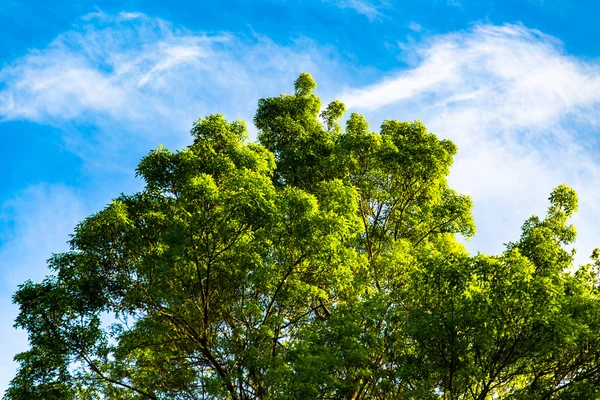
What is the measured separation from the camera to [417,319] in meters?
10.6

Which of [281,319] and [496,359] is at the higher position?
[281,319]

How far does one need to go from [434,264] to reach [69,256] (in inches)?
352

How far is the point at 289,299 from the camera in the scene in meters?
13.9

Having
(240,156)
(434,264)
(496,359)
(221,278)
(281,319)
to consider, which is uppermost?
(240,156)

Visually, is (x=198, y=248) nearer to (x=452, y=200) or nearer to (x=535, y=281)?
(x=535, y=281)

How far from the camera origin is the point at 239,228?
11.6 meters

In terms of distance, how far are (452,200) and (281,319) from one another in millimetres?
7438

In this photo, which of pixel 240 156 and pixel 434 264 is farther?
pixel 240 156

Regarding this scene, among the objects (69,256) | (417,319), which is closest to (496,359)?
(417,319)

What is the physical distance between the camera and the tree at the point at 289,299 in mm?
10148

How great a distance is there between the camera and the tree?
10.1 meters

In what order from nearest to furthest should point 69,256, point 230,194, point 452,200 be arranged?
point 230,194
point 69,256
point 452,200

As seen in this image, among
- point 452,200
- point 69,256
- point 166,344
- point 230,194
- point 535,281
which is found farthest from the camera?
point 452,200

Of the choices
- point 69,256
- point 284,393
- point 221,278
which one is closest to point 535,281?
point 284,393
